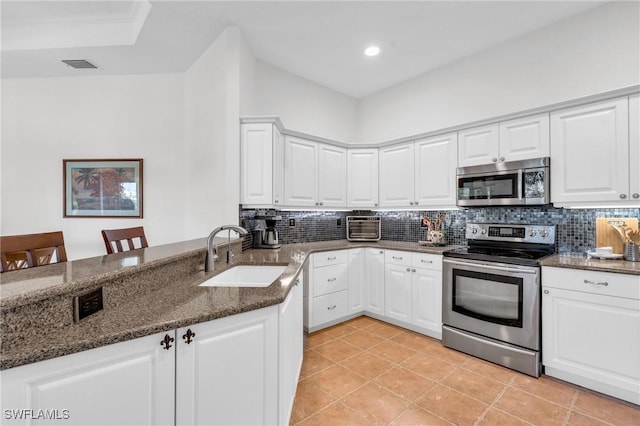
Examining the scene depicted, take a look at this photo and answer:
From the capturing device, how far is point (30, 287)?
3.23 ft

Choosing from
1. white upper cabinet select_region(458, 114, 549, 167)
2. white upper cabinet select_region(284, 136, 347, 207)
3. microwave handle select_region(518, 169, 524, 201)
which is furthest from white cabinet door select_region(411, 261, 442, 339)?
white upper cabinet select_region(284, 136, 347, 207)

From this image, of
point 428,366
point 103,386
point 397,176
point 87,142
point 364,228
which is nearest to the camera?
point 103,386

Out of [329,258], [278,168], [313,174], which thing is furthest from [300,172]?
[329,258]

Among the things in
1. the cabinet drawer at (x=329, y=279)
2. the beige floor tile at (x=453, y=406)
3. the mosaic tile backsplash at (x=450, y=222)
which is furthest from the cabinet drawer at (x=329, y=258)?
the beige floor tile at (x=453, y=406)

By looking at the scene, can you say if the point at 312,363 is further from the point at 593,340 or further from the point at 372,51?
the point at 372,51

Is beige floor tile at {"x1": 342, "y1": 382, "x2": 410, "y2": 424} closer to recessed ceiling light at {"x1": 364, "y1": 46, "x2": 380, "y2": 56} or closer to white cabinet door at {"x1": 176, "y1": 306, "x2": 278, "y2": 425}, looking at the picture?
white cabinet door at {"x1": 176, "y1": 306, "x2": 278, "y2": 425}

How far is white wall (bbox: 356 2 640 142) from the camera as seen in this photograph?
240cm

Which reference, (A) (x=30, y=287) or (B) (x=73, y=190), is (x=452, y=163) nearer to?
(A) (x=30, y=287)

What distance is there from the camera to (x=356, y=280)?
3.44 m

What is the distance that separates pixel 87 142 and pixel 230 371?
363 centimetres

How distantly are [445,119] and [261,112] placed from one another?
85.9 inches

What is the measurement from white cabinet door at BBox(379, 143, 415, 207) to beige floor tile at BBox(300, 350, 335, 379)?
1.97 metres

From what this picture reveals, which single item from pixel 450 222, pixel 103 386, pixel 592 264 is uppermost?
pixel 450 222

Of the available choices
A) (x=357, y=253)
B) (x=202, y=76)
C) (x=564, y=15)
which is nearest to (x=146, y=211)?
(x=202, y=76)
